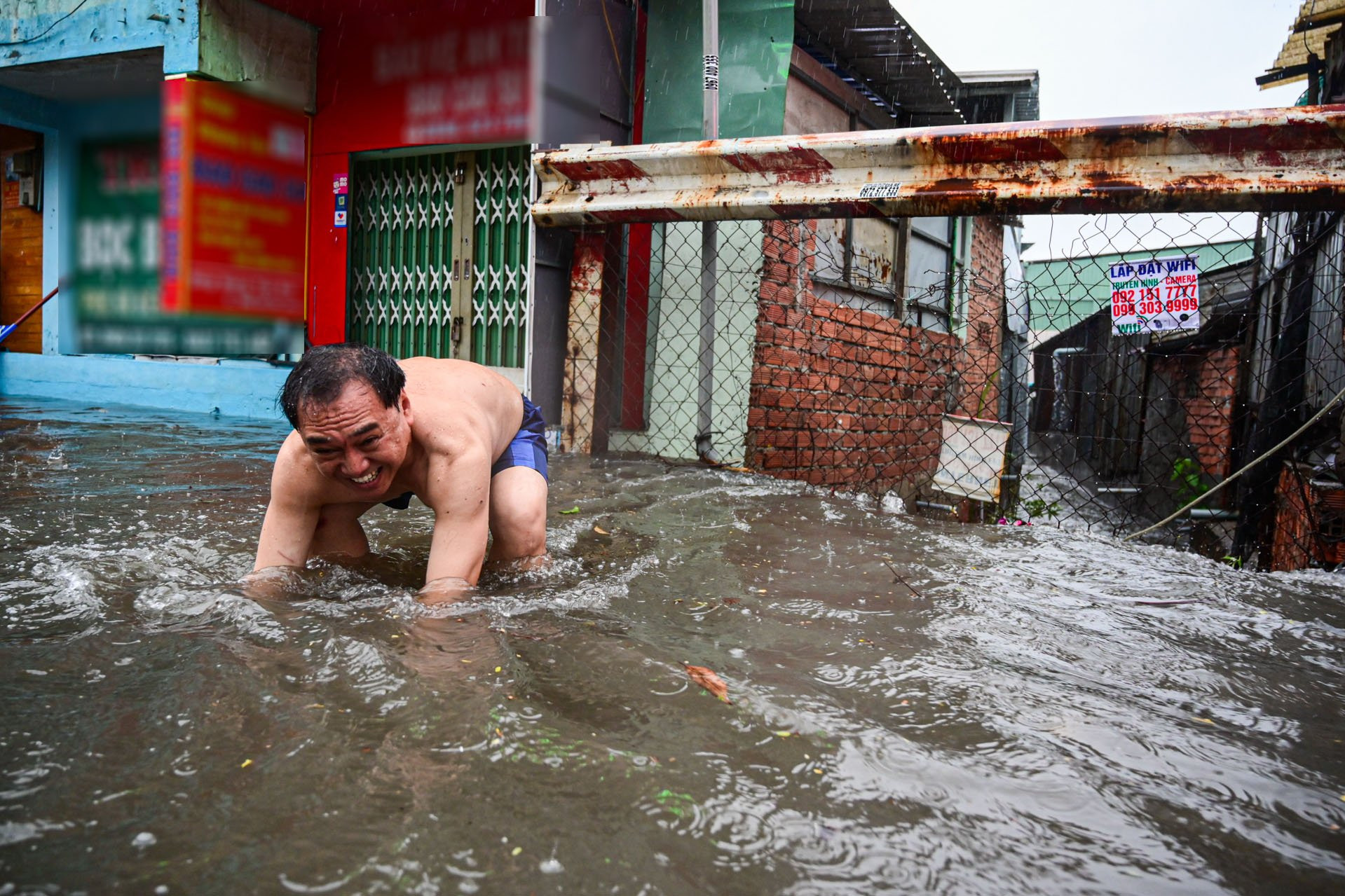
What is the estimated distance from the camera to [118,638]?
193cm

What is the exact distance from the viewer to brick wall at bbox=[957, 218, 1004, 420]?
9805mm

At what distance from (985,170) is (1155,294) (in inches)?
61.2

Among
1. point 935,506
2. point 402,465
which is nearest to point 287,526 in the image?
point 402,465

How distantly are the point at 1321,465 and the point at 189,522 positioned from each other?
4742mm

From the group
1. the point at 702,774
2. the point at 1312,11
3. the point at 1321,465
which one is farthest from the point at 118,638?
the point at 1312,11

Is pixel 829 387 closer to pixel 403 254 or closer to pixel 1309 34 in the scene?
pixel 403 254

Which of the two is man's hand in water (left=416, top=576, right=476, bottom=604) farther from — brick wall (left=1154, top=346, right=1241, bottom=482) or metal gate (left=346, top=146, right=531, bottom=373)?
brick wall (left=1154, top=346, right=1241, bottom=482)

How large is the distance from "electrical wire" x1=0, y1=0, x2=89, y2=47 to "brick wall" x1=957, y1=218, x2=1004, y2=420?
921 cm

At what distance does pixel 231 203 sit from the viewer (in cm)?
732

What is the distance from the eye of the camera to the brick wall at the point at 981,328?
386 inches

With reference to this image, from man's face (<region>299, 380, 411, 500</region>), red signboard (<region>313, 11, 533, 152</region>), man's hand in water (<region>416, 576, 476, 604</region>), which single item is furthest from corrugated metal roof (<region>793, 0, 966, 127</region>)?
A: man's hand in water (<region>416, 576, 476, 604</region>)

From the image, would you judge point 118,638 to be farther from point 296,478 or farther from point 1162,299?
point 1162,299

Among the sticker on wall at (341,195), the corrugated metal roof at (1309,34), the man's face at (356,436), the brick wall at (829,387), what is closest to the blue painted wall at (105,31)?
the sticker on wall at (341,195)

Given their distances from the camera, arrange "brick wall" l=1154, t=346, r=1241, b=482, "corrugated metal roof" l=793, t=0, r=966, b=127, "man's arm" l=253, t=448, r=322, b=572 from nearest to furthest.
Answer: "man's arm" l=253, t=448, r=322, b=572 < "corrugated metal roof" l=793, t=0, r=966, b=127 < "brick wall" l=1154, t=346, r=1241, b=482
